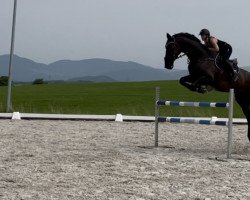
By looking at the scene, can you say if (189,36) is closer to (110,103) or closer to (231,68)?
(231,68)

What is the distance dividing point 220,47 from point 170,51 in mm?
856

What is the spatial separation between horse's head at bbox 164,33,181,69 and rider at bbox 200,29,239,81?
1.53 ft

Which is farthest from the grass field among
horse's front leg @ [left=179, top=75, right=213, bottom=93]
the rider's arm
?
horse's front leg @ [left=179, top=75, right=213, bottom=93]

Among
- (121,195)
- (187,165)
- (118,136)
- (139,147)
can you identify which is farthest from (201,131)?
(121,195)

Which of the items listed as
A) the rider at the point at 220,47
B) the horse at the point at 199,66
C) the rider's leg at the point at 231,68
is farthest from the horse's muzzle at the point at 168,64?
the rider's leg at the point at 231,68

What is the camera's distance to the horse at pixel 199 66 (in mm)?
8711

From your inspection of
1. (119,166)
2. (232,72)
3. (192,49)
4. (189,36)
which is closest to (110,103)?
(189,36)

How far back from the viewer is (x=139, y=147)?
9.66 meters

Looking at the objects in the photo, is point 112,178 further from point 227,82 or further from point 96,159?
point 227,82

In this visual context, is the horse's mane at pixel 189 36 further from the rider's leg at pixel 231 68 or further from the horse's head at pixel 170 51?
the rider's leg at pixel 231 68

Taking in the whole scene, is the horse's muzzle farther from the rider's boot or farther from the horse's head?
the rider's boot

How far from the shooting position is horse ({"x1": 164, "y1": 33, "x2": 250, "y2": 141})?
8711 millimetres

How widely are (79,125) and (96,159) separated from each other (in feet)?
22.6

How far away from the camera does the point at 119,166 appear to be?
23.1 ft
